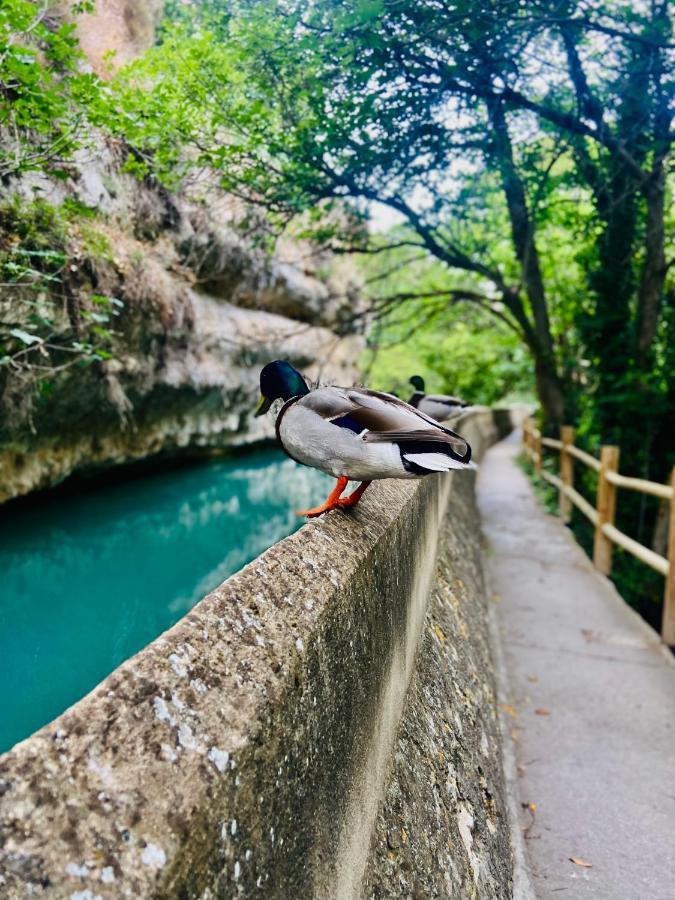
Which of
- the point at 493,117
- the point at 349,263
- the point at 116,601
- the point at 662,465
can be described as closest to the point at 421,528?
the point at 116,601

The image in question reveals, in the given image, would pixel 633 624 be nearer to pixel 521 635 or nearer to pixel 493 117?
pixel 521 635

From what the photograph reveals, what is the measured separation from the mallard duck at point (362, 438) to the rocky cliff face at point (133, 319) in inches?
154

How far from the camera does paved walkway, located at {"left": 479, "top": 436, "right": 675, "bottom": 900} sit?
295 cm

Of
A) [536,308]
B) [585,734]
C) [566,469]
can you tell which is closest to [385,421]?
[585,734]

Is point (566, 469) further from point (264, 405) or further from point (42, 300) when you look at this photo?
point (264, 405)

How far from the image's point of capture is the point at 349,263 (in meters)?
20.9

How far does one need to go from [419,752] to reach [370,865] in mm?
675

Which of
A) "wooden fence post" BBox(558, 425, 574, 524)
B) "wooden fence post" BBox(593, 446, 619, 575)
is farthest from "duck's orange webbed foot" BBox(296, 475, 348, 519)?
"wooden fence post" BBox(558, 425, 574, 524)

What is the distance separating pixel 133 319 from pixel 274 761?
9286 millimetres

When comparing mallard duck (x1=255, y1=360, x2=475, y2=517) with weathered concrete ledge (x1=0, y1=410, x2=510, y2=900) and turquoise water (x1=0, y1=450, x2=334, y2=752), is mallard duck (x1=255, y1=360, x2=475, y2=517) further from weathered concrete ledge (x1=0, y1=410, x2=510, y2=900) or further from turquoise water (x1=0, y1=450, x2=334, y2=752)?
turquoise water (x1=0, y1=450, x2=334, y2=752)

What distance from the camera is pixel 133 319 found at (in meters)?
9.62

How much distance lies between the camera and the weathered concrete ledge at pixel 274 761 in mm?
926

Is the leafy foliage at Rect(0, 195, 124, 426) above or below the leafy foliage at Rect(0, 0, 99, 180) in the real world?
below

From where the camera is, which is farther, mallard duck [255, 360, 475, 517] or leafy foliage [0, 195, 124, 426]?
leafy foliage [0, 195, 124, 426]
